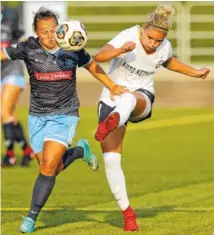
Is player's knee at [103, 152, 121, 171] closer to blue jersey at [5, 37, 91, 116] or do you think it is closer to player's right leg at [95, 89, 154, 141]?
player's right leg at [95, 89, 154, 141]

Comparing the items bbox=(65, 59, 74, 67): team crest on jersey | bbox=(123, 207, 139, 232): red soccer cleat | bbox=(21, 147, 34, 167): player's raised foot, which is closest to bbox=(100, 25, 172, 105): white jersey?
bbox=(65, 59, 74, 67): team crest on jersey

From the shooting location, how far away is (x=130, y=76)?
10586mm

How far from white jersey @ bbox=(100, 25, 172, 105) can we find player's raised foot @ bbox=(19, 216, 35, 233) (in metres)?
1.30

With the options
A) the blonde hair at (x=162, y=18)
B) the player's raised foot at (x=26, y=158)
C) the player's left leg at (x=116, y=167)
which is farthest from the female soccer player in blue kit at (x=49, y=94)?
the player's raised foot at (x=26, y=158)

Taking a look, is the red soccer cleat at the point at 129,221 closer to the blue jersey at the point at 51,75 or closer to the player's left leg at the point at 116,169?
the player's left leg at the point at 116,169

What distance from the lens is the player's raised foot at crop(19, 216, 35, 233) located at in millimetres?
10180

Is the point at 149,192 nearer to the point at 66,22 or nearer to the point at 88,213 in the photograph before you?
the point at 88,213

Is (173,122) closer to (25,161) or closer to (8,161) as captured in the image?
(25,161)

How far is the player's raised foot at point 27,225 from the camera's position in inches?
401

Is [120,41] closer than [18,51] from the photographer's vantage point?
Yes

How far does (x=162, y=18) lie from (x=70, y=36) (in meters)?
0.82

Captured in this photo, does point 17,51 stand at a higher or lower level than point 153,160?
higher

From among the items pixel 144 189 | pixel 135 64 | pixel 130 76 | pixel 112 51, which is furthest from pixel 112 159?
pixel 144 189

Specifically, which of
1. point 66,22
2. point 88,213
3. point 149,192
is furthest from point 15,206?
point 66,22
